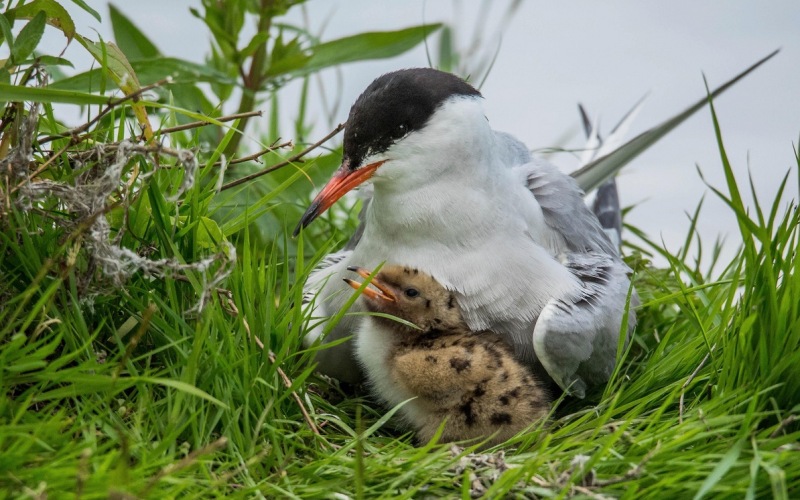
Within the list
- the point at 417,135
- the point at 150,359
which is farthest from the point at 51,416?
the point at 417,135

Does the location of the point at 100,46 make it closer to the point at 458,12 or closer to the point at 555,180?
the point at 555,180

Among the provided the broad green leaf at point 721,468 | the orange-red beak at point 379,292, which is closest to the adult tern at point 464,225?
the orange-red beak at point 379,292

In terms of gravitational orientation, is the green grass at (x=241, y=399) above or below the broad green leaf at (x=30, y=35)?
below

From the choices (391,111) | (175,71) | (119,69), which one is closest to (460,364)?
(391,111)

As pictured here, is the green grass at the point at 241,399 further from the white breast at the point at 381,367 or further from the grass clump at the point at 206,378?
the white breast at the point at 381,367

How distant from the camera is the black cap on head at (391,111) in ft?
10.3

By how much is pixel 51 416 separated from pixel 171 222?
28.4 inches

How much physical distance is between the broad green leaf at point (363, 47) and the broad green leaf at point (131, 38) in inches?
26.8

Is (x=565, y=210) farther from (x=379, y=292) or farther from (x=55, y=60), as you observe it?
(x=55, y=60)

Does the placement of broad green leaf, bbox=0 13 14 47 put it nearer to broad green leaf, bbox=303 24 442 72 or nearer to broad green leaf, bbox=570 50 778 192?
broad green leaf, bbox=303 24 442 72

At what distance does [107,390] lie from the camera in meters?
2.62

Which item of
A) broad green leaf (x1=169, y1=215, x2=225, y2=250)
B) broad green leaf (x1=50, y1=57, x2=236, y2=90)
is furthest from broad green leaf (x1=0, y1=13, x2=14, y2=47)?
broad green leaf (x1=50, y1=57, x2=236, y2=90)

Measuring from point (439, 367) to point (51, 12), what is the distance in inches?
62.0

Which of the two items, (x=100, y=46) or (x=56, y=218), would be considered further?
(x=100, y=46)
